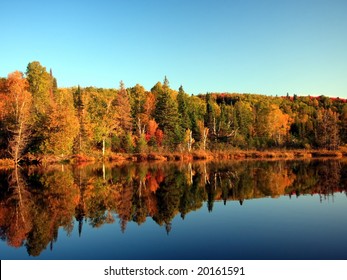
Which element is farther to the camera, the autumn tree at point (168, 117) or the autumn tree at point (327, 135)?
the autumn tree at point (168, 117)

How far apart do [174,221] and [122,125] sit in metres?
56.4

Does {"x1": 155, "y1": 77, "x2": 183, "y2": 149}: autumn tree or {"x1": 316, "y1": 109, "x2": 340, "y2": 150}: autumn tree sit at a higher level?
{"x1": 155, "y1": 77, "x2": 183, "y2": 149}: autumn tree

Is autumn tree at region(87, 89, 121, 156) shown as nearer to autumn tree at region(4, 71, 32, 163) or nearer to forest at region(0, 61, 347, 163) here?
forest at region(0, 61, 347, 163)

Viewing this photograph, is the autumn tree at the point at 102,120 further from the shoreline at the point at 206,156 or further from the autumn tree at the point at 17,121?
the autumn tree at the point at 17,121

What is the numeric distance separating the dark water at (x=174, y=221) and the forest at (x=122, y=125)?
24447 millimetres

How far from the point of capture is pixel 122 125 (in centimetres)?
6875

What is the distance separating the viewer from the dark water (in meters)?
10.0

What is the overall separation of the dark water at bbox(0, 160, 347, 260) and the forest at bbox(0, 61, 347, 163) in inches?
962

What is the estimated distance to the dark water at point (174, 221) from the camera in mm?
10031

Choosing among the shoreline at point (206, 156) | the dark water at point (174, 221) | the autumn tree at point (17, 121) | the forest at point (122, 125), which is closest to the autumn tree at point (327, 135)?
the forest at point (122, 125)

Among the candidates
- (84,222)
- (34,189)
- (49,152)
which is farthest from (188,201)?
(49,152)

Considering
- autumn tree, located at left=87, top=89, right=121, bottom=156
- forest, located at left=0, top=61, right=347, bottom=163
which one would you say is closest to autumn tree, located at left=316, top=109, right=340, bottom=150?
forest, located at left=0, top=61, right=347, bottom=163

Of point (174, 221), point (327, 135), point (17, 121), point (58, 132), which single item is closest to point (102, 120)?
point (58, 132)

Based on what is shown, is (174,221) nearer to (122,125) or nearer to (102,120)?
(102,120)
